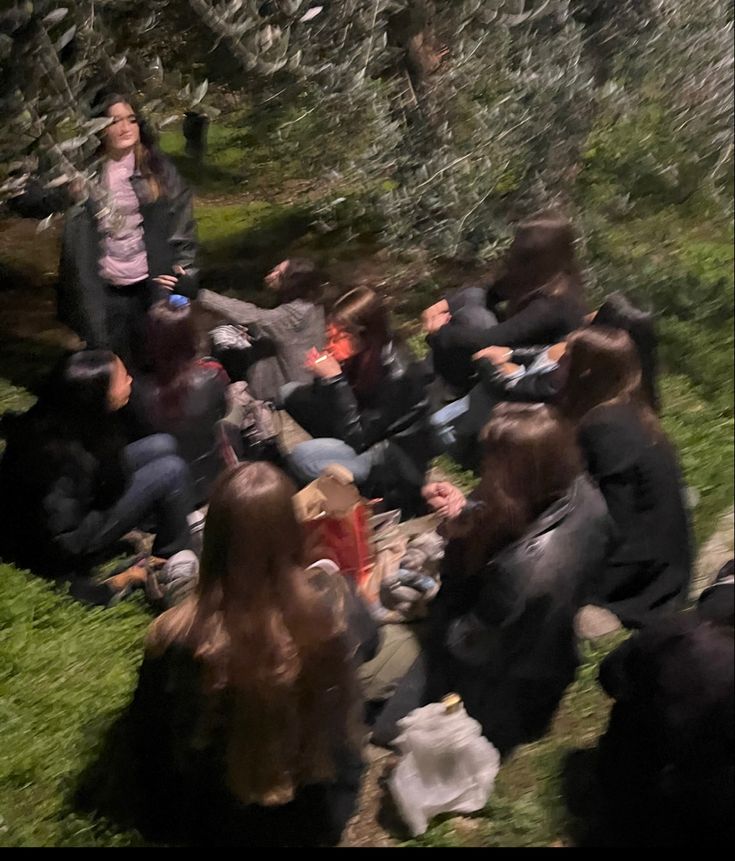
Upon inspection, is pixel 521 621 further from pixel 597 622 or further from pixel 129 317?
pixel 129 317

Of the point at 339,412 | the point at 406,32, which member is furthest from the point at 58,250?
the point at 406,32

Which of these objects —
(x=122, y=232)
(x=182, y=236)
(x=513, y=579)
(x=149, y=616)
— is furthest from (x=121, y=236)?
(x=513, y=579)

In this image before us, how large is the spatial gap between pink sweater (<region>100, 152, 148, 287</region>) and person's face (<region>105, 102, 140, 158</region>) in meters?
0.02

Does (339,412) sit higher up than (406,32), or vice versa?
(406,32)

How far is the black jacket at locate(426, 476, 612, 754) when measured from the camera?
1.71 metres

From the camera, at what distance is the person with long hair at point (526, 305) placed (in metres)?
1.69

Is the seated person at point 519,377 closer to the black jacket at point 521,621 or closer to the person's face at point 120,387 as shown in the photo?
the black jacket at point 521,621

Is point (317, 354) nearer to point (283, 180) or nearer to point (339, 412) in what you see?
point (339, 412)

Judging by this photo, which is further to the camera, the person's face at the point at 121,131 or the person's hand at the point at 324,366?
the person's hand at the point at 324,366

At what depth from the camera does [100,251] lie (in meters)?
1.69

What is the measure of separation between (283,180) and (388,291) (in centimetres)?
28

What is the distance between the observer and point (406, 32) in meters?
1.63

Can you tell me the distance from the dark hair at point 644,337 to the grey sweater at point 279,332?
1.84 feet

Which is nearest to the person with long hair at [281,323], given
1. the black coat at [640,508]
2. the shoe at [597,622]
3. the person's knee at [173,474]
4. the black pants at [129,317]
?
the black pants at [129,317]
